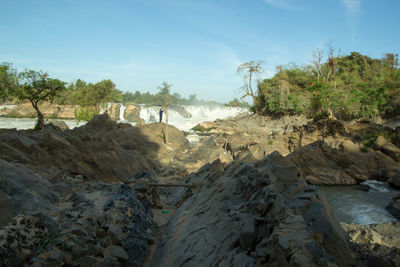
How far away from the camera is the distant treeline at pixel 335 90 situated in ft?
71.2

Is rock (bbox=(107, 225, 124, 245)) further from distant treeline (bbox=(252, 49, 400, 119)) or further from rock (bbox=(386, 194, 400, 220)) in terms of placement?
distant treeline (bbox=(252, 49, 400, 119))

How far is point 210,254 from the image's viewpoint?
4266 mm

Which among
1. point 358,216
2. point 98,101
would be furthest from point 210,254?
point 98,101

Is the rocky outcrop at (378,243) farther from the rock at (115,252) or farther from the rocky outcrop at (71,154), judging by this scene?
the rocky outcrop at (71,154)

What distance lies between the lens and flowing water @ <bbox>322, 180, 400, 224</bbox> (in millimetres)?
9789

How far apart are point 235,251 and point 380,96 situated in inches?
935

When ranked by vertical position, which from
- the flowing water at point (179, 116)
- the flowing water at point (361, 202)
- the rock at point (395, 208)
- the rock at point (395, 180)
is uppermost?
the flowing water at point (179, 116)

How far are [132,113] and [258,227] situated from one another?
115ft

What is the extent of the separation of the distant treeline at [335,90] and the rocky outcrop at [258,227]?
54.5ft

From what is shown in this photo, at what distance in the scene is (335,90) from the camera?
947 inches

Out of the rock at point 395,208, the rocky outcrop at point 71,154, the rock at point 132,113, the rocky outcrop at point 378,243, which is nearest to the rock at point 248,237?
the rocky outcrop at point 378,243

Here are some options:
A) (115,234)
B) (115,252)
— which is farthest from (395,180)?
(115,252)

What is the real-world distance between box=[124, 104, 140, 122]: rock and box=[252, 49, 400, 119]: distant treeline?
15.9 metres

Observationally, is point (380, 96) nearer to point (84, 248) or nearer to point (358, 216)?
point (358, 216)
